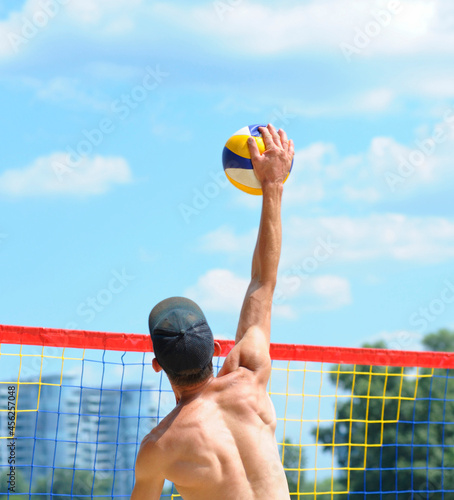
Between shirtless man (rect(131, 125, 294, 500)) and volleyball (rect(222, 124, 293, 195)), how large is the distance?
1005mm

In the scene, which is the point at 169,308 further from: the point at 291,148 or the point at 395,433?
the point at 395,433

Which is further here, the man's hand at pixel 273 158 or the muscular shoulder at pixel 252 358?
the man's hand at pixel 273 158

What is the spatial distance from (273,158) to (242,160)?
1.53ft

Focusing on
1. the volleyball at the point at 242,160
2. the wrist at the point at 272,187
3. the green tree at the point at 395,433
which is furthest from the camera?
the green tree at the point at 395,433

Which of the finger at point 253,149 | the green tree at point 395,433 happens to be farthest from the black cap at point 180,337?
the green tree at point 395,433

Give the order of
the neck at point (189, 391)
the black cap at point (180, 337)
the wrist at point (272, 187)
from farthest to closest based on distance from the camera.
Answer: the wrist at point (272, 187)
the neck at point (189, 391)
the black cap at point (180, 337)

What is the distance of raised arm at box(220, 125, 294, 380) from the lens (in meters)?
3.05

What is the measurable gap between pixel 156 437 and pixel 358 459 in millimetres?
35253

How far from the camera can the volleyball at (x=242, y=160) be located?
3.75m

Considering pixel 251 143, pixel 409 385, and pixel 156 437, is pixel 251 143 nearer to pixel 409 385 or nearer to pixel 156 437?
pixel 156 437

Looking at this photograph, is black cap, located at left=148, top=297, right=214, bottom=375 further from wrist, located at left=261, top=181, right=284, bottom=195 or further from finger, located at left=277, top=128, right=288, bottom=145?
finger, located at left=277, top=128, right=288, bottom=145

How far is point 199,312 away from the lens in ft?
9.43

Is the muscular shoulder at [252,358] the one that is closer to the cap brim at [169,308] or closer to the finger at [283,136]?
the cap brim at [169,308]

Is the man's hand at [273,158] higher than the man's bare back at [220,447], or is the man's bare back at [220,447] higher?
the man's hand at [273,158]
